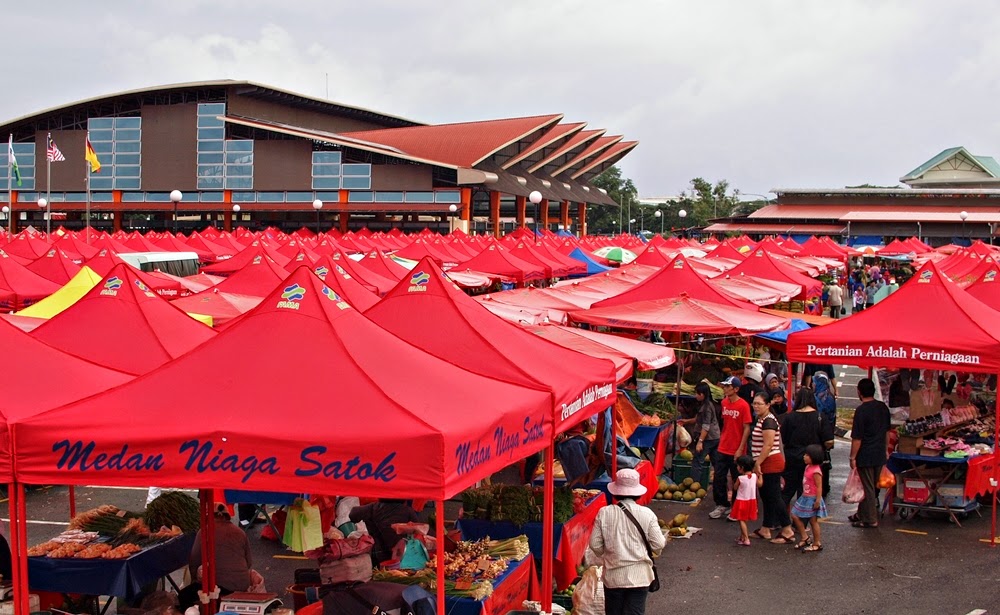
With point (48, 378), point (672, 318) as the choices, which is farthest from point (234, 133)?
point (48, 378)

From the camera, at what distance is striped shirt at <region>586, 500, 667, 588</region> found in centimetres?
672

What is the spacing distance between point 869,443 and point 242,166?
6481 cm

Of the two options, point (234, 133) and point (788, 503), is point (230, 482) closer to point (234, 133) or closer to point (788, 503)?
point (788, 503)

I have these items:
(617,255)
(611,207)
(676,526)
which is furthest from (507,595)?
(611,207)

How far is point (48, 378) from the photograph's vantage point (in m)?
7.01

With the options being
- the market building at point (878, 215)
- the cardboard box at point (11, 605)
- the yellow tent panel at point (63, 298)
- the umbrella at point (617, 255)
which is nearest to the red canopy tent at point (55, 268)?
the yellow tent panel at point (63, 298)

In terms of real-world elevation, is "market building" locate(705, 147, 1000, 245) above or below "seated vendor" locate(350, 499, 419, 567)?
above

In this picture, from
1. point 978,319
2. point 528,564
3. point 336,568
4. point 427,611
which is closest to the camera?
point 427,611

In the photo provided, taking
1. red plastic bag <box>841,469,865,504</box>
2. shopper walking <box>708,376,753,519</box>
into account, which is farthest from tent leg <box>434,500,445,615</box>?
red plastic bag <box>841,469,865,504</box>

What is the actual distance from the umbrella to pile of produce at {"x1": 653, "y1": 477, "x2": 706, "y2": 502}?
88.7ft

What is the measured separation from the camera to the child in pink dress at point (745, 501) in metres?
9.91

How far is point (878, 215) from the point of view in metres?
77.8

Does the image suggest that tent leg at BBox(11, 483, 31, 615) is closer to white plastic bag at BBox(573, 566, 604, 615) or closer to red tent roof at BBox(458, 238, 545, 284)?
white plastic bag at BBox(573, 566, 604, 615)

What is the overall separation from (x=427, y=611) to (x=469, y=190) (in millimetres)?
64924
